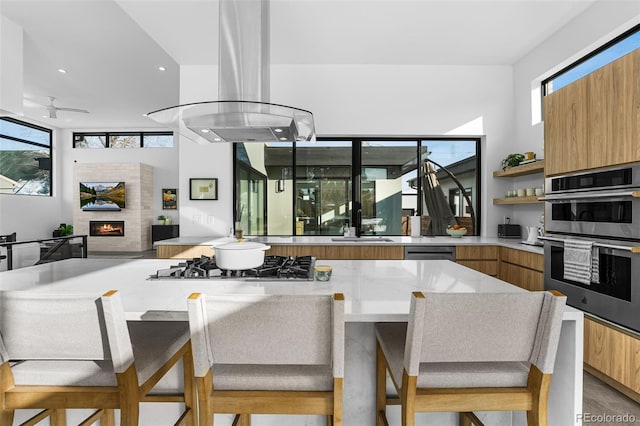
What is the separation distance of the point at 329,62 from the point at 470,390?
390 centimetres

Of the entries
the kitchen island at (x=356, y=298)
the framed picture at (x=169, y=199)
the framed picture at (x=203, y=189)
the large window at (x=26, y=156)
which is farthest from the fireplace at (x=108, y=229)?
the kitchen island at (x=356, y=298)

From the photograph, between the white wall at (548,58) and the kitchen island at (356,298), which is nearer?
the kitchen island at (356,298)

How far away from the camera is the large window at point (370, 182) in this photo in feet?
14.6

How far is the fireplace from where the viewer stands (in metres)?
7.98

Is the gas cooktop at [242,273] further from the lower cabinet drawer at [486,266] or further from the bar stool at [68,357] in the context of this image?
the lower cabinet drawer at [486,266]

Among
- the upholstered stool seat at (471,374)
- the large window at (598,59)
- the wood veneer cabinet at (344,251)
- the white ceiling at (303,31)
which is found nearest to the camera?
the upholstered stool seat at (471,374)

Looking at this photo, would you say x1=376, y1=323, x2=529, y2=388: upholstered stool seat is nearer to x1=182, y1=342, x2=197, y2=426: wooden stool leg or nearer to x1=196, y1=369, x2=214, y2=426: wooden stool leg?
x1=196, y1=369, x2=214, y2=426: wooden stool leg

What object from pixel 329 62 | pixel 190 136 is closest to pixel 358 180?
pixel 329 62

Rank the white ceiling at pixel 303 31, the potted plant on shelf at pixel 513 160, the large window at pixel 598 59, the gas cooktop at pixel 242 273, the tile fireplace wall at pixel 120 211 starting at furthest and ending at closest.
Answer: the tile fireplace wall at pixel 120 211 < the potted plant on shelf at pixel 513 160 < the white ceiling at pixel 303 31 < the large window at pixel 598 59 < the gas cooktop at pixel 242 273

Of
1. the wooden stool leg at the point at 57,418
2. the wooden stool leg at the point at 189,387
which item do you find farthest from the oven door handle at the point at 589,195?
the wooden stool leg at the point at 57,418

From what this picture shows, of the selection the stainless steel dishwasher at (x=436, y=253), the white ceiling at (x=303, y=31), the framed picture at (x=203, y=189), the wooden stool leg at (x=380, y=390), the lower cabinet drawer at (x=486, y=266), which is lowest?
the wooden stool leg at (x=380, y=390)

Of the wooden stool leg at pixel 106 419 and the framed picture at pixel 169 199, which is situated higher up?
the framed picture at pixel 169 199

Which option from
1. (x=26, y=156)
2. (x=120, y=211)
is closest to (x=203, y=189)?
(x=120, y=211)

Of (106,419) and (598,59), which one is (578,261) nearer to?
(598,59)
